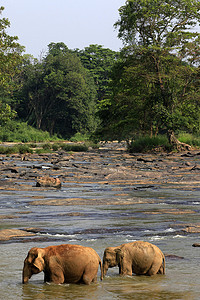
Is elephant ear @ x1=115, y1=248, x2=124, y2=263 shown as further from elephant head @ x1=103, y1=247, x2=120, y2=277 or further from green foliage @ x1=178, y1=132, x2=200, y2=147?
green foliage @ x1=178, y1=132, x2=200, y2=147

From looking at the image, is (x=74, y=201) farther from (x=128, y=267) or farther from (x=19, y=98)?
(x=19, y=98)

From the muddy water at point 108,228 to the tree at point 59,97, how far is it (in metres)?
71.6

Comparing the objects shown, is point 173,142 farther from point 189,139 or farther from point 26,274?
point 26,274

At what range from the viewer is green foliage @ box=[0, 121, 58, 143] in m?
73.4

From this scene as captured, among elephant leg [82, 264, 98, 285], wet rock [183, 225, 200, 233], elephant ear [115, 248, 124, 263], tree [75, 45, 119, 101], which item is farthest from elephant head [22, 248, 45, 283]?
tree [75, 45, 119, 101]

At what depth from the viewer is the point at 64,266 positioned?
184 inches

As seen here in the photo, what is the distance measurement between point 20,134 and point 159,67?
3648 centimetres

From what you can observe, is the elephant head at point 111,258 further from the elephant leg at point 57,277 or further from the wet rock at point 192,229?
the wet rock at point 192,229

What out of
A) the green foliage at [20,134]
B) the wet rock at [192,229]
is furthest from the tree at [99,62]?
the wet rock at [192,229]

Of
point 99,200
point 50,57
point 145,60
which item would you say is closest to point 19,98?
point 50,57

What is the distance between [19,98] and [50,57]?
9657 mm

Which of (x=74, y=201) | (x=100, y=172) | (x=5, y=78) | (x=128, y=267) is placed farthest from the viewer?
(x=5, y=78)

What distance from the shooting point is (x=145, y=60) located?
44.8 m

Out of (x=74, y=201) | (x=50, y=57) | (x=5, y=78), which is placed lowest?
(x=74, y=201)
